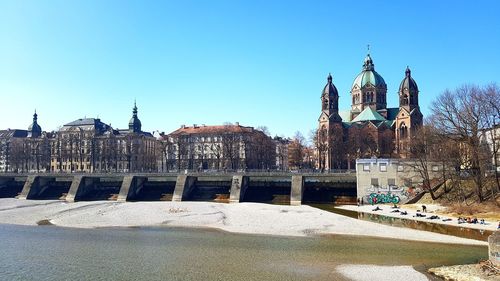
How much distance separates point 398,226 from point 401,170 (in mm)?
23692

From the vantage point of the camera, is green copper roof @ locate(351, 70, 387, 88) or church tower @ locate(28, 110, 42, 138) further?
church tower @ locate(28, 110, 42, 138)

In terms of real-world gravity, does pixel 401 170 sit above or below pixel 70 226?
above

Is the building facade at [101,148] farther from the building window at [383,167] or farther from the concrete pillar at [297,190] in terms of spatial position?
the building window at [383,167]

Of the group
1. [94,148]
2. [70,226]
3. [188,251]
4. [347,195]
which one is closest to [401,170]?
[347,195]

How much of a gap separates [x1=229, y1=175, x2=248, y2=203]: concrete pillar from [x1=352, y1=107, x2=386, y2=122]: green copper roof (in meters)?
56.8

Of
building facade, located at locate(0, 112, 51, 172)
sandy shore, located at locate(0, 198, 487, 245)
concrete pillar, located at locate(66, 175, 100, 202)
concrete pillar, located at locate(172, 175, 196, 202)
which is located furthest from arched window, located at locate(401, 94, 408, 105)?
building facade, located at locate(0, 112, 51, 172)

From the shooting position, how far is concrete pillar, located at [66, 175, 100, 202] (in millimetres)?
79000

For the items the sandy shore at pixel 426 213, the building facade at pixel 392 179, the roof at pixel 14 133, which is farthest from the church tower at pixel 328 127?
the roof at pixel 14 133

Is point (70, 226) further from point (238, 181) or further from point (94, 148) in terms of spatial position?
point (94, 148)

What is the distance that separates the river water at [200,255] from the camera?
27.9 metres

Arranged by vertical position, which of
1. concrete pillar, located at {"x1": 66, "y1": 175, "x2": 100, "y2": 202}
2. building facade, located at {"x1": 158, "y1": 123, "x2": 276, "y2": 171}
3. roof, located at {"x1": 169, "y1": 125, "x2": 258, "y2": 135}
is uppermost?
roof, located at {"x1": 169, "y1": 125, "x2": 258, "y2": 135}

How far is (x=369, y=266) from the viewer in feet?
97.1

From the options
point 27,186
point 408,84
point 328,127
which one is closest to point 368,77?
point 408,84

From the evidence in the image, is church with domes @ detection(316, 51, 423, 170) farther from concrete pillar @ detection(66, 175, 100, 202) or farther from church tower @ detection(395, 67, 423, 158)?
concrete pillar @ detection(66, 175, 100, 202)
